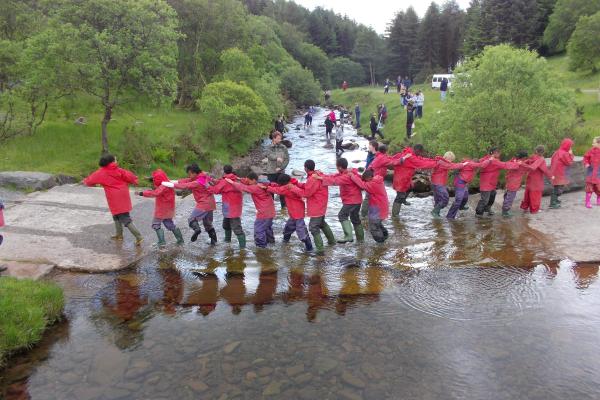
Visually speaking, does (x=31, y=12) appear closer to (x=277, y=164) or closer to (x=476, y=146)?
(x=277, y=164)

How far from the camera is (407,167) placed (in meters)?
12.4

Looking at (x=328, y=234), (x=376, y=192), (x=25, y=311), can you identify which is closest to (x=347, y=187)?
(x=376, y=192)

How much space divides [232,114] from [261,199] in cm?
1521

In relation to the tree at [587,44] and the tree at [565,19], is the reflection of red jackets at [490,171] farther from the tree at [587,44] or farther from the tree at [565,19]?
the tree at [565,19]

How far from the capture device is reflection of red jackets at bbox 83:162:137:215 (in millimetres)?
10289

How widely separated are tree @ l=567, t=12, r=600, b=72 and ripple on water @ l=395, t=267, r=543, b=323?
112 feet

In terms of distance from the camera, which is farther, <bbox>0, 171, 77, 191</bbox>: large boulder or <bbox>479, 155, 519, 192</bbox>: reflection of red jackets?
<bbox>0, 171, 77, 191</bbox>: large boulder

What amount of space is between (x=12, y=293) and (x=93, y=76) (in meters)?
12.6

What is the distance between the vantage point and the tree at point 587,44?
34.5 m

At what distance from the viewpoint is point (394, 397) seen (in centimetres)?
574

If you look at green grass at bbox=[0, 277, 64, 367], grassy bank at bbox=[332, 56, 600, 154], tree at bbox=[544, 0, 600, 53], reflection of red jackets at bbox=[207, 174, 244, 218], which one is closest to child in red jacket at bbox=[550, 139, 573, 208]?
grassy bank at bbox=[332, 56, 600, 154]

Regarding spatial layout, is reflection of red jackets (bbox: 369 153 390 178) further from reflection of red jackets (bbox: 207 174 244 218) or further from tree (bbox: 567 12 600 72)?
tree (bbox: 567 12 600 72)

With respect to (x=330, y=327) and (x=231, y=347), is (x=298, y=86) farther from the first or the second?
(x=231, y=347)

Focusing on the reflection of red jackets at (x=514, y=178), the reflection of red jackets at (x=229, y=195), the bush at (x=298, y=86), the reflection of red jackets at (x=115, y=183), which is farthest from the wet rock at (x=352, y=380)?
the bush at (x=298, y=86)
